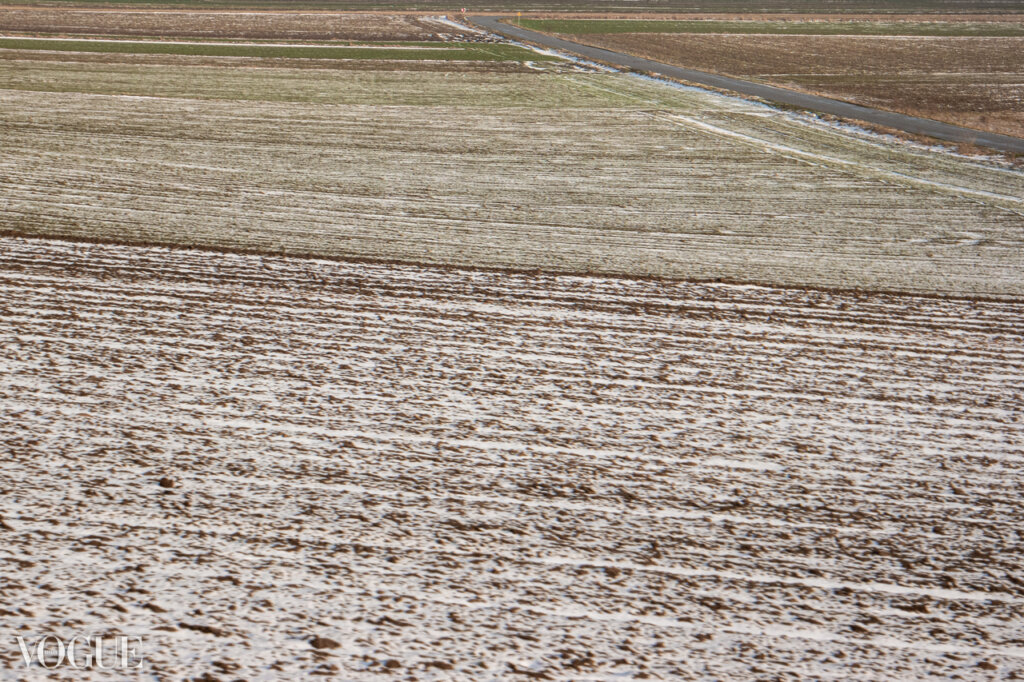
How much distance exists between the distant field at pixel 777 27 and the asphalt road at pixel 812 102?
26.5 ft

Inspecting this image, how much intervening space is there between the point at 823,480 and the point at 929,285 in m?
4.02

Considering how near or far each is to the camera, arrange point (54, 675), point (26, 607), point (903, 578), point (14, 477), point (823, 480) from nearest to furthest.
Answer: point (54, 675)
point (26, 607)
point (903, 578)
point (14, 477)
point (823, 480)

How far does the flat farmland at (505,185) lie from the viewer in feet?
27.7

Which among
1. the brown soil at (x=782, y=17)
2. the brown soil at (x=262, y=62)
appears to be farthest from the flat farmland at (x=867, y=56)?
the brown soil at (x=262, y=62)

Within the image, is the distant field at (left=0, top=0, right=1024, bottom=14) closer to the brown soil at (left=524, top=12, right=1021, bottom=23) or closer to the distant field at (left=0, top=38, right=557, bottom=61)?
the brown soil at (left=524, top=12, right=1021, bottom=23)

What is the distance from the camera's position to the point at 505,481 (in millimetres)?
4535

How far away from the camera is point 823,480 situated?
468 centimetres

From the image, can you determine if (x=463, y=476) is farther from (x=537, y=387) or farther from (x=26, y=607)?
(x=26, y=607)

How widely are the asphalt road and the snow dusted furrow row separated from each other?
37.8 ft

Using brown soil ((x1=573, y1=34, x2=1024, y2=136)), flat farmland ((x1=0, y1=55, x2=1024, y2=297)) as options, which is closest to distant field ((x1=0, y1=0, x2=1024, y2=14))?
brown soil ((x1=573, y1=34, x2=1024, y2=136))

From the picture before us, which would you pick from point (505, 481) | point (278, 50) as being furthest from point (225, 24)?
point (505, 481)


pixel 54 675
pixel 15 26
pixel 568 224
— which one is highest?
pixel 15 26

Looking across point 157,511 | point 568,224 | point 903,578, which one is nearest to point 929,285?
point 568,224

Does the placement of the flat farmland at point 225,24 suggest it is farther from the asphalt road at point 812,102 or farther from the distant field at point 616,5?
the asphalt road at point 812,102
